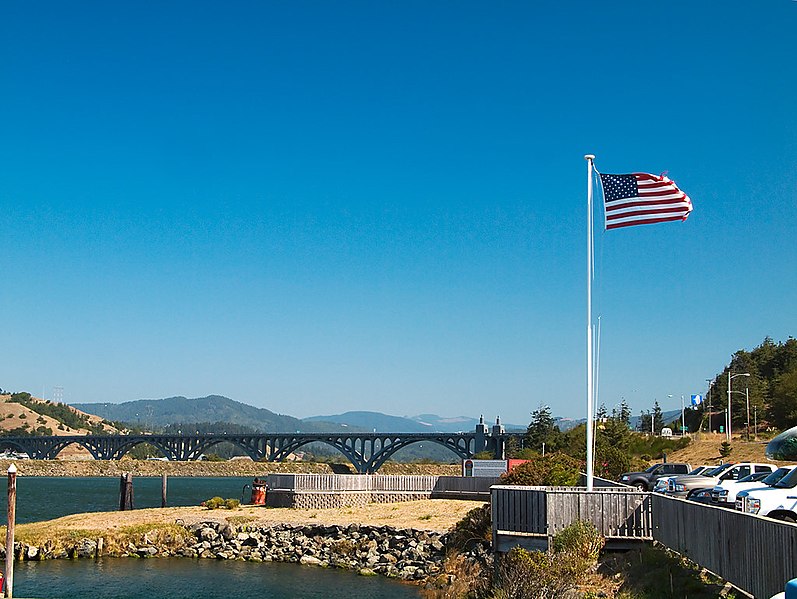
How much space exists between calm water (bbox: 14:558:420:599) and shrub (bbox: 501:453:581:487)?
7.85 meters

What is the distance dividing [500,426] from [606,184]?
126635mm

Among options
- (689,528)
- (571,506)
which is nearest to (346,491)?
(571,506)

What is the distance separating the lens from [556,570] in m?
23.3

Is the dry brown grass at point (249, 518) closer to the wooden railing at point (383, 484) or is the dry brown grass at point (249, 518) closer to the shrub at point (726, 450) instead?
the wooden railing at point (383, 484)

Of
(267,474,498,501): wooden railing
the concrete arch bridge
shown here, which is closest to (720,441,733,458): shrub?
(267,474,498,501): wooden railing

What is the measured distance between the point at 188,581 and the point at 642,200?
2318 cm

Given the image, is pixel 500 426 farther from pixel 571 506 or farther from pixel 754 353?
pixel 571 506

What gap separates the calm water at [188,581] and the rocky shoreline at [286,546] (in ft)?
2.53

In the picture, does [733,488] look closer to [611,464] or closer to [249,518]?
[249,518]

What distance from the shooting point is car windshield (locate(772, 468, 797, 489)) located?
82.9 ft

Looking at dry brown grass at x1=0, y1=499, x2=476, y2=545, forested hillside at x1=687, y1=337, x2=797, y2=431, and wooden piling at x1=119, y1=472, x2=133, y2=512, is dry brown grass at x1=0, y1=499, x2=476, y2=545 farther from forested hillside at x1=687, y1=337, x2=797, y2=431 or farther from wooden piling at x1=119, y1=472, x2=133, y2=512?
forested hillside at x1=687, y1=337, x2=797, y2=431

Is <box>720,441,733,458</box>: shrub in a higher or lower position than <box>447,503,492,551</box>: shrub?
higher

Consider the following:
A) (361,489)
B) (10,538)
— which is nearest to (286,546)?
(361,489)

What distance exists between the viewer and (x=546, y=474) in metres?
40.8
